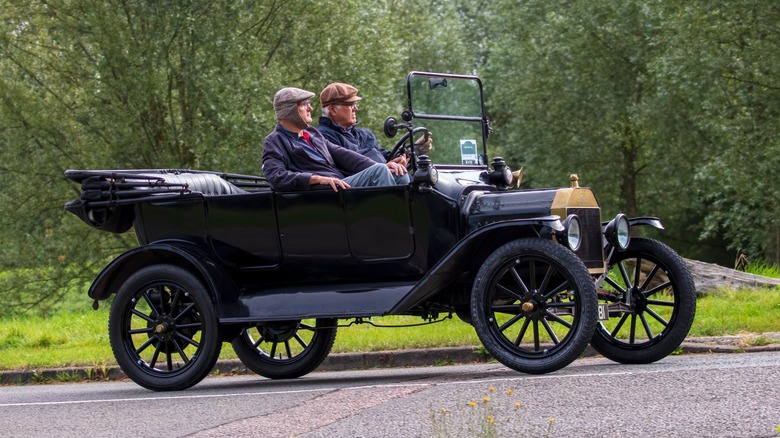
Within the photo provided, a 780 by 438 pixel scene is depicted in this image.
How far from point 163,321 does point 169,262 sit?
47 centimetres

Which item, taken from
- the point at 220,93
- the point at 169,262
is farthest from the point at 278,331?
the point at 220,93

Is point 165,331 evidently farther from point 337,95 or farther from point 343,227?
point 337,95

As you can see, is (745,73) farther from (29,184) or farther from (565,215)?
(565,215)

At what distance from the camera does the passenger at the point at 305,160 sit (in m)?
8.79

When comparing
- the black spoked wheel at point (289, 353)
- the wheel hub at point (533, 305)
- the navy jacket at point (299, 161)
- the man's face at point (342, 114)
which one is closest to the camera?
the wheel hub at point (533, 305)

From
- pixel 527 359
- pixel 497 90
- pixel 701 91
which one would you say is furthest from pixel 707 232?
pixel 527 359

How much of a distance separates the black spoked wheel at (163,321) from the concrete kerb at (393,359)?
164cm

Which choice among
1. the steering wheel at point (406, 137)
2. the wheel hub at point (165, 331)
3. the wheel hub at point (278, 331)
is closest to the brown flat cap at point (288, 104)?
the steering wheel at point (406, 137)

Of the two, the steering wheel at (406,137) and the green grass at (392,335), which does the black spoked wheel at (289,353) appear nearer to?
the green grass at (392,335)

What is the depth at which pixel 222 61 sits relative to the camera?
82.8 feet

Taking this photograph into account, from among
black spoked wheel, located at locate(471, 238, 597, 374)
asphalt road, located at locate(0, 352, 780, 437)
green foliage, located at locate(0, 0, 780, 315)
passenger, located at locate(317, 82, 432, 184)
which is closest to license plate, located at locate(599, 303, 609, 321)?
black spoked wheel, located at locate(471, 238, 597, 374)

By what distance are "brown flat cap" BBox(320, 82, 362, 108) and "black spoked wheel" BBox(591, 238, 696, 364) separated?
2.24 meters

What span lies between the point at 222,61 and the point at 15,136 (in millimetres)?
4482

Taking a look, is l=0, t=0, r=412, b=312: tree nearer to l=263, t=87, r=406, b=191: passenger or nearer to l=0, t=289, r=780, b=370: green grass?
l=0, t=289, r=780, b=370: green grass
